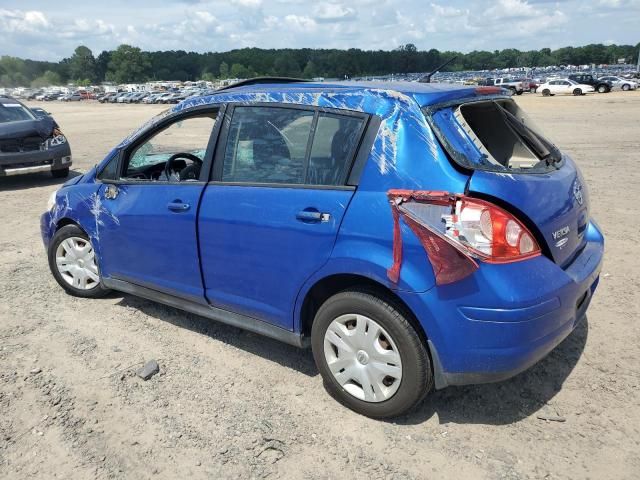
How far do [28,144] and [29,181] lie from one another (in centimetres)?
118

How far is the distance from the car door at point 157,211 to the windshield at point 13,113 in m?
7.84

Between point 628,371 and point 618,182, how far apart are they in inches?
245

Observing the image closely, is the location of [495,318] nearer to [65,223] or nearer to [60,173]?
[65,223]

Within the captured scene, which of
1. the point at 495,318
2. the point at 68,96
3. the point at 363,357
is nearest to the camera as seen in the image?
the point at 495,318

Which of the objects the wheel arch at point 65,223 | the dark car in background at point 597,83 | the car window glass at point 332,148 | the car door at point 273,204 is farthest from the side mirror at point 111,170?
the dark car in background at point 597,83

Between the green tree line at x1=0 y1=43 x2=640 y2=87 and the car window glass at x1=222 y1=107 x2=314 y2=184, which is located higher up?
the car window glass at x1=222 y1=107 x2=314 y2=184

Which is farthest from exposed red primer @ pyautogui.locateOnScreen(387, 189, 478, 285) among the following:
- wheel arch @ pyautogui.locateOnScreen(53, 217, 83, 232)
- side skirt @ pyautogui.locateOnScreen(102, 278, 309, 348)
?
wheel arch @ pyautogui.locateOnScreen(53, 217, 83, 232)

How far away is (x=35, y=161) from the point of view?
10312 mm

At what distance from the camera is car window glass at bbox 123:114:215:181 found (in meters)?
3.89

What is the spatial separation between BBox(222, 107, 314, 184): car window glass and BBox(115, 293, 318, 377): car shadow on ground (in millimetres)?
1245

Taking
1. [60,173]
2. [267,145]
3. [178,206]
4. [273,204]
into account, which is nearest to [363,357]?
[273,204]

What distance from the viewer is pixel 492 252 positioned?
2.55 m

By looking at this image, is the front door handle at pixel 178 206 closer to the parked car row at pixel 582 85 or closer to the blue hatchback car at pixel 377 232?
the blue hatchback car at pixel 377 232

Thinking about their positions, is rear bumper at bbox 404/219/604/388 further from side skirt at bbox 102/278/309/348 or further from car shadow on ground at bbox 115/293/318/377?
car shadow on ground at bbox 115/293/318/377
